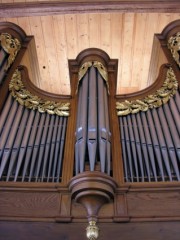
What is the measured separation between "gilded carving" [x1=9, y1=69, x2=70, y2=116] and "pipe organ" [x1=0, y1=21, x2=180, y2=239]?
1cm

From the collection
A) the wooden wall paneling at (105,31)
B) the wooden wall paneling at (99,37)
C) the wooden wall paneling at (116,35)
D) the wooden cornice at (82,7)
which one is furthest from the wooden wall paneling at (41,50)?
the wooden wall paneling at (116,35)

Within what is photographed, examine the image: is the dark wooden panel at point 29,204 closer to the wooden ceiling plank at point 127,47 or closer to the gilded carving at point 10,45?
the gilded carving at point 10,45

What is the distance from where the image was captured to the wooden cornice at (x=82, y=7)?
4.25 m

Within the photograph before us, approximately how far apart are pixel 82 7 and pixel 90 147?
2527 millimetres

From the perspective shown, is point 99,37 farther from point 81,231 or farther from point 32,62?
point 81,231

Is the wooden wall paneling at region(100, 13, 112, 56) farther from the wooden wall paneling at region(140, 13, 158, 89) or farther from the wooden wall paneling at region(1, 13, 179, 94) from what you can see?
the wooden wall paneling at region(140, 13, 158, 89)

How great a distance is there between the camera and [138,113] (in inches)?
128

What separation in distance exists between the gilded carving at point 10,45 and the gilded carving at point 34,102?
1.18 ft

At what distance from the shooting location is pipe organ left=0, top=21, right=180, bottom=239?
2.26 meters

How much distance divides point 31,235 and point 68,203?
340mm

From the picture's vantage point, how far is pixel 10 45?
4008 millimetres

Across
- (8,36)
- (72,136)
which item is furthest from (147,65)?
(72,136)

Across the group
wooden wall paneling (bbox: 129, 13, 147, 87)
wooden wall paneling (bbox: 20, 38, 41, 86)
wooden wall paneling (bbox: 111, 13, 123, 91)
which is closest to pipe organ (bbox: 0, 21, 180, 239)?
wooden wall paneling (bbox: 20, 38, 41, 86)

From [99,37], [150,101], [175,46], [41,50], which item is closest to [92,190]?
[150,101]
